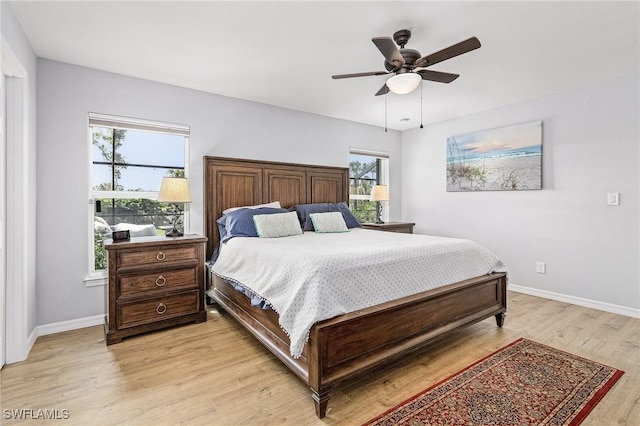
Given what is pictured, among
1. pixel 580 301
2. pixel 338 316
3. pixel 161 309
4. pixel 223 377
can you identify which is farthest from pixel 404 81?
pixel 580 301

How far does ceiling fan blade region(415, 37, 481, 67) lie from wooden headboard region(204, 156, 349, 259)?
2259mm

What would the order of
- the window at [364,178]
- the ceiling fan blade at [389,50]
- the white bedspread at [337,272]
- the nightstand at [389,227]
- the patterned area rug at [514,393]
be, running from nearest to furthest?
1. the patterned area rug at [514,393]
2. the white bedspread at [337,272]
3. the ceiling fan blade at [389,50]
4. the nightstand at [389,227]
5. the window at [364,178]

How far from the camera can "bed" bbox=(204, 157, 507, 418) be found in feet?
5.80

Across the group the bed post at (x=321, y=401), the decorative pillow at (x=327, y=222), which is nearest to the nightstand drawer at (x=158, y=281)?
the decorative pillow at (x=327, y=222)

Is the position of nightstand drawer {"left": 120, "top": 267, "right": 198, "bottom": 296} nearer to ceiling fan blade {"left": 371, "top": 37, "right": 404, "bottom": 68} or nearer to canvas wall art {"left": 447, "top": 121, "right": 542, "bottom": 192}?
ceiling fan blade {"left": 371, "top": 37, "right": 404, "bottom": 68}

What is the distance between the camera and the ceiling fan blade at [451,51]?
1.99 metres

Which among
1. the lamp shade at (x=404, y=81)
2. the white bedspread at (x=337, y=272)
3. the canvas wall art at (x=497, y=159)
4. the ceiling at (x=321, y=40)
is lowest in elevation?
the white bedspread at (x=337, y=272)

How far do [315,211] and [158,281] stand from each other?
1925 mm

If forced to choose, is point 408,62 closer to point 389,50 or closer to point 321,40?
point 389,50

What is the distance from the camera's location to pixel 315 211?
3988mm

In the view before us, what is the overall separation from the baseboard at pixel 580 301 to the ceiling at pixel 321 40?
2.39 meters

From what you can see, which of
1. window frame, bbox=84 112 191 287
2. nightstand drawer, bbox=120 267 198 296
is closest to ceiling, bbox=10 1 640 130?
window frame, bbox=84 112 191 287

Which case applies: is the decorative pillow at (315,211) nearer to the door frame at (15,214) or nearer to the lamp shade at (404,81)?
the lamp shade at (404,81)

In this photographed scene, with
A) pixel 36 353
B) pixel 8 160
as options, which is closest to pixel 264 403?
pixel 36 353
